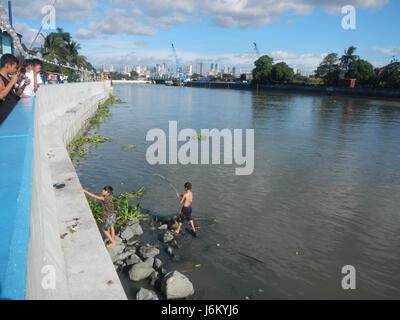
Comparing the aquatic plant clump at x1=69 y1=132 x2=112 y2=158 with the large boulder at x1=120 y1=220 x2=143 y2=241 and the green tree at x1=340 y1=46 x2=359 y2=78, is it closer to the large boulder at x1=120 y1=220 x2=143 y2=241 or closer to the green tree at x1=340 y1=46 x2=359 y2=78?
the large boulder at x1=120 y1=220 x2=143 y2=241

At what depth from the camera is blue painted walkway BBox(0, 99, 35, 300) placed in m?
2.06

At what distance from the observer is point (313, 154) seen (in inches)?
A: 702

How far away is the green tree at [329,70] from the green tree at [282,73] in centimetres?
1071

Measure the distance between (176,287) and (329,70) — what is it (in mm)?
117569

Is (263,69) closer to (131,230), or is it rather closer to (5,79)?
(131,230)

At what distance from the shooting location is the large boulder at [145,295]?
18.2ft

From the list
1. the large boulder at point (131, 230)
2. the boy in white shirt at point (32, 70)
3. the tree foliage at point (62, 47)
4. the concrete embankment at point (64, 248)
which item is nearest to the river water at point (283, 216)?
the large boulder at point (131, 230)

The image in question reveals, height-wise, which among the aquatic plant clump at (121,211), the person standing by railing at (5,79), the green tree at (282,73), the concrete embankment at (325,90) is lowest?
the aquatic plant clump at (121,211)

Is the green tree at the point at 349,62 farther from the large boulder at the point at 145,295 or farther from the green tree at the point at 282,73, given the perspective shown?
the large boulder at the point at 145,295

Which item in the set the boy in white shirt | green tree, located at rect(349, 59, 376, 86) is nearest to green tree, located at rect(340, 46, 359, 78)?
green tree, located at rect(349, 59, 376, 86)

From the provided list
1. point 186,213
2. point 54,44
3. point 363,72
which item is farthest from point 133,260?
point 363,72

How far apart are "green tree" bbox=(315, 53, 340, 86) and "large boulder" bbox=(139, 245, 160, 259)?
106 metres

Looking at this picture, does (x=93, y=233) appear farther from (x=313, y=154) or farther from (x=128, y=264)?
(x=313, y=154)
